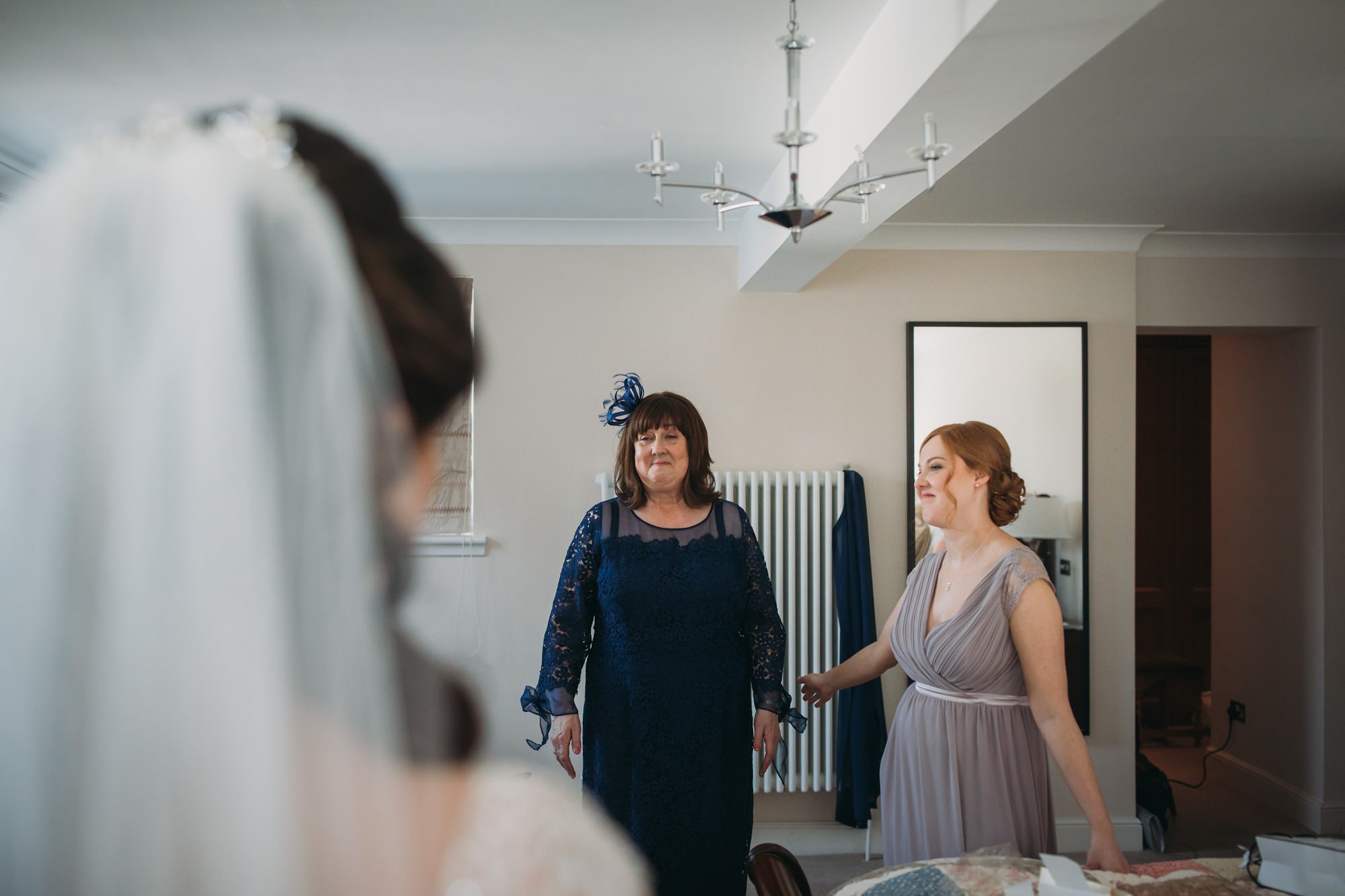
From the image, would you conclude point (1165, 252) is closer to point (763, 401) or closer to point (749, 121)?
point (763, 401)

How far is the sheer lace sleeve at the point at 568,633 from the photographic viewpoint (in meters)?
2.43

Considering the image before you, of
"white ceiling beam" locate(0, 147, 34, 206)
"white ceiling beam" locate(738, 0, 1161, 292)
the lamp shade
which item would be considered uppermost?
"white ceiling beam" locate(0, 147, 34, 206)

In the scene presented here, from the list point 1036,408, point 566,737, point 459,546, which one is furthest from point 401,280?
point 1036,408

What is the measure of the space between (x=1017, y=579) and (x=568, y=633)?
122cm

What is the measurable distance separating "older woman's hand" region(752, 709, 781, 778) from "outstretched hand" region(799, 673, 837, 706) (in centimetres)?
13

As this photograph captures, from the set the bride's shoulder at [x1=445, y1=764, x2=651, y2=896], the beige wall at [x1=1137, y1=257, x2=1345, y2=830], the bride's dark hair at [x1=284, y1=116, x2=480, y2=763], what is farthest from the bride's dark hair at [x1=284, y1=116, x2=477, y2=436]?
the beige wall at [x1=1137, y1=257, x2=1345, y2=830]

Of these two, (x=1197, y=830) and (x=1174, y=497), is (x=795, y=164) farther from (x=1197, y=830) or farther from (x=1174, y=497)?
(x=1174, y=497)

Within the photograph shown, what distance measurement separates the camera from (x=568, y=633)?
245 centimetres

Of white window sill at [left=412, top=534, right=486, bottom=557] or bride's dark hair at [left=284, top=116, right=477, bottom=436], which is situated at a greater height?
bride's dark hair at [left=284, top=116, right=477, bottom=436]

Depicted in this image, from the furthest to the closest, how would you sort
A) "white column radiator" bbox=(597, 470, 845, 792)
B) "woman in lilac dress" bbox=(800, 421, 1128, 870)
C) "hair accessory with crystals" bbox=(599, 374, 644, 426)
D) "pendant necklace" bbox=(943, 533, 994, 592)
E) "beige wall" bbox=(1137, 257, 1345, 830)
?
"beige wall" bbox=(1137, 257, 1345, 830) → "white column radiator" bbox=(597, 470, 845, 792) → "hair accessory with crystals" bbox=(599, 374, 644, 426) → "pendant necklace" bbox=(943, 533, 994, 592) → "woman in lilac dress" bbox=(800, 421, 1128, 870)

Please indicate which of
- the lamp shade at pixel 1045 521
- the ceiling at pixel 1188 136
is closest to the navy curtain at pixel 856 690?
the lamp shade at pixel 1045 521

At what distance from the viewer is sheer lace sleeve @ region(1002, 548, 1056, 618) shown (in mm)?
1952

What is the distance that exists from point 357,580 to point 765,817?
3.65 m

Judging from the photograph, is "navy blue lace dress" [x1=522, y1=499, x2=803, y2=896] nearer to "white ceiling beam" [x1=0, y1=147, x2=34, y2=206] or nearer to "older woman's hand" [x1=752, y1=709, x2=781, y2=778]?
"older woman's hand" [x1=752, y1=709, x2=781, y2=778]
